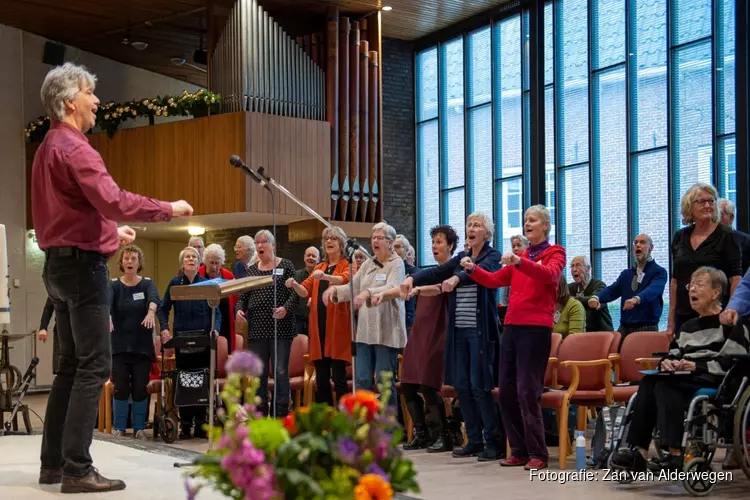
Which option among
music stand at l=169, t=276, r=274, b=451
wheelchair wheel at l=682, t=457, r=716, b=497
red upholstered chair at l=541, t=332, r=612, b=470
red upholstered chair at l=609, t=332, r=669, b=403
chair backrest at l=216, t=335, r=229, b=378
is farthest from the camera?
chair backrest at l=216, t=335, r=229, b=378

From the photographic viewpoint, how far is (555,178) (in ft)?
41.7

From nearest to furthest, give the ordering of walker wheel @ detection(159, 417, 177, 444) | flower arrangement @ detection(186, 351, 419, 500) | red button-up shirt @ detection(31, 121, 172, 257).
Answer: flower arrangement @ detection(186, 351, 419, 500) < red button-up shirt @ detection(31, 121, 172, 257) < walker wheel @ detection(159, 417, 177, 444)

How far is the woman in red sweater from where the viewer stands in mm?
5699

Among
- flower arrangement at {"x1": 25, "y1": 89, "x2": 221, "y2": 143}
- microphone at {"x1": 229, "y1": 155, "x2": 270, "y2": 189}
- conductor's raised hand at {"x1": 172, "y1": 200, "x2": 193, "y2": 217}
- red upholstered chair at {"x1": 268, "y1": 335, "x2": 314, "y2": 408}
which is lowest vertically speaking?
red upholstered chair at {"x1": 268, "y1": 335, "x2": 314, "y2": 408}

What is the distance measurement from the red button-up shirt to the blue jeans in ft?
A: 10.7

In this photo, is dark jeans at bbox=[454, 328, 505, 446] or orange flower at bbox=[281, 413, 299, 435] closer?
orange flower at bbox=[281, 413, 299, 435]

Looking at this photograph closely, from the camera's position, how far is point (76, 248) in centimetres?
381

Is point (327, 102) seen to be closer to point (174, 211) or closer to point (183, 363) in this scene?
point (183, 363)

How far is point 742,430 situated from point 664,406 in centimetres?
38

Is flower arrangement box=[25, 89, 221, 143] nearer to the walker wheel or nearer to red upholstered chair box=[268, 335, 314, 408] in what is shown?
red upholstered chair box=[268, 335, 314, 408]

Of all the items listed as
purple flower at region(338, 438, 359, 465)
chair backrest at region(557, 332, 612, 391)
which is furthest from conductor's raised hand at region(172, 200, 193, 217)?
chair backrest at region(557, 332, 612, 391)

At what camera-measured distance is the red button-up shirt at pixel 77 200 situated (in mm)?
3701

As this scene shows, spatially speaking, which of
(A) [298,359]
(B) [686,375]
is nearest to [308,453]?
(B) [686,375]

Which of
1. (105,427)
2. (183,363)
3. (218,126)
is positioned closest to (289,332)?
(183,363)
